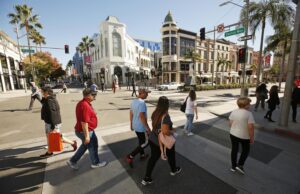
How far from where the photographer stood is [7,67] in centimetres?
3069

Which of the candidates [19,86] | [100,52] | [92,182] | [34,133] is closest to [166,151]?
[92,182]

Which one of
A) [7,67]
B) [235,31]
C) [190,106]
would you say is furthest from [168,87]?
[7,67]

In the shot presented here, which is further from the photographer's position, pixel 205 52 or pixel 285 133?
pixel 205 52

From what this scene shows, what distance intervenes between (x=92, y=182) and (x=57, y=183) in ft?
2.28

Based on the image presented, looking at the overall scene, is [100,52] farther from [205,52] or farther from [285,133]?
[285,133]

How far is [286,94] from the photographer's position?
5852 mm

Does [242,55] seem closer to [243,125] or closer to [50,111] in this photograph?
[243,125]

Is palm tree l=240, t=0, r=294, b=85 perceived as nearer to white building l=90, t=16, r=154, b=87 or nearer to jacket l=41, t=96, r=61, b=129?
jacket l=41, t=96, r=61, b=129

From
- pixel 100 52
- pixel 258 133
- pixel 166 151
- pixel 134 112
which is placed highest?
pixel 100 52

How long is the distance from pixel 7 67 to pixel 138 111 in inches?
1556

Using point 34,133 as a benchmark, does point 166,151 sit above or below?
above

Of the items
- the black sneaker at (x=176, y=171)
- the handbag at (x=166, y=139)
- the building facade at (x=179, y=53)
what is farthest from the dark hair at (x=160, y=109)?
the building facade at (x=179, y=53)

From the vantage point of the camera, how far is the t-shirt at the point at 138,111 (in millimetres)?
3342

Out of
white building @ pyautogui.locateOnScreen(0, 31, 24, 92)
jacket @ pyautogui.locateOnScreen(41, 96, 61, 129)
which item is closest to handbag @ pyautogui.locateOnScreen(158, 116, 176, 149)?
jacket @ pyautogui.locateOnScreen(41, 96, 61, 129)
